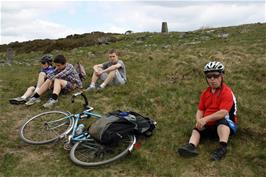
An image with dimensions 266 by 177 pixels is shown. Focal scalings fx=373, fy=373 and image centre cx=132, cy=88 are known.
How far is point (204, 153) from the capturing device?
748 cm

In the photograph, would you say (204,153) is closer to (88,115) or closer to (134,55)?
(88,115)

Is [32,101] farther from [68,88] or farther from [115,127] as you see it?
[115,127]

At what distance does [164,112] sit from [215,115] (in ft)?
7.28

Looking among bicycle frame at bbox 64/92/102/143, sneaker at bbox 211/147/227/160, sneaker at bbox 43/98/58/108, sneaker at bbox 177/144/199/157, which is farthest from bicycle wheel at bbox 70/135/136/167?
sneaker at bbox 43/98/58/108

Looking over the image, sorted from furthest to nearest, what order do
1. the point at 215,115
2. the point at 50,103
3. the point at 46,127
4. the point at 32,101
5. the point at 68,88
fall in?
the point at 68,88 → the point at 32,101 → the point at 50,103 → the point at 46,127 → the point at 215,115

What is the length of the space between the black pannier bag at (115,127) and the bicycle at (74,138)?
23 cm

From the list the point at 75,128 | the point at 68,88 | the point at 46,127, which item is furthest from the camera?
the point at 68,88

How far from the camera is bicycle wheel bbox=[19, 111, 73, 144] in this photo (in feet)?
27.8

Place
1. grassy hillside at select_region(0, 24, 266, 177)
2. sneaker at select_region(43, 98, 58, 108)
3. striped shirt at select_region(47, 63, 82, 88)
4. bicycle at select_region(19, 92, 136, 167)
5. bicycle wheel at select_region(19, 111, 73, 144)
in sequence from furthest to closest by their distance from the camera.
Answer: striped shirt at select_region(47, 63, 82, 88) → sneaker at select_region(43, 98, 58, 108) → bicycle wheel at select_region(19, 111, 73, 144) → bicycle at select_region(19, 92, 136, 167) → grassy hillside at select_region(0, 24, 266, 177)

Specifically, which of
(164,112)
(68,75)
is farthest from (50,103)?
(164,112)

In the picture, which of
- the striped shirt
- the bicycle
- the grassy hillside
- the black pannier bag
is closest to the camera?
the grassy hillside

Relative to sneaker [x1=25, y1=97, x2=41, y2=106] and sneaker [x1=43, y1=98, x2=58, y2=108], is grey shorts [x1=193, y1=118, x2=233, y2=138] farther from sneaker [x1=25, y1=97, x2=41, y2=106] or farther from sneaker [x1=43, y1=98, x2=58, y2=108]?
sneaker [x1=25, y1=97, x2=41, y2=106]

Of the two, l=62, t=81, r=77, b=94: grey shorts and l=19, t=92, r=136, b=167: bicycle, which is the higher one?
l=62, t=81, r=77, b=94: grey shorts

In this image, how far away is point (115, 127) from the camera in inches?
293
